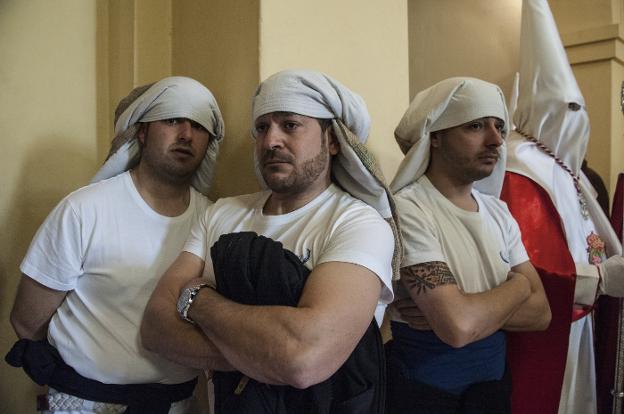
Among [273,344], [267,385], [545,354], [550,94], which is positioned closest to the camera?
[273,344]

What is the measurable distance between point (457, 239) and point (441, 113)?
41 centimetres

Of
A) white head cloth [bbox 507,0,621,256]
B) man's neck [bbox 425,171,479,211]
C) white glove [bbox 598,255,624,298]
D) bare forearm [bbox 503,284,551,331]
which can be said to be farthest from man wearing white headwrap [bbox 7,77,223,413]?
white glove [bbox 598,255,624,298]

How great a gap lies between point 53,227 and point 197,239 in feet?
1.38

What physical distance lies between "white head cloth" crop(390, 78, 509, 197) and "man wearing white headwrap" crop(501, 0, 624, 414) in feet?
1.65

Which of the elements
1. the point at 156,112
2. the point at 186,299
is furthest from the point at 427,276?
the point at 156,112

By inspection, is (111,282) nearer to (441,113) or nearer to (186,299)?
(186,299)

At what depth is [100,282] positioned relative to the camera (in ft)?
5.27

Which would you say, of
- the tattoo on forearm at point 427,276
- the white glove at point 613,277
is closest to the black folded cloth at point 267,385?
the tattoo on forearm at point 427,276

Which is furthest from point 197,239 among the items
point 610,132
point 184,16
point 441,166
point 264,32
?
point 610,132

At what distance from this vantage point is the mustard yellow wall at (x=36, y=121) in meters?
2.05

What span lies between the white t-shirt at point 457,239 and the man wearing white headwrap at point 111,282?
2.18 feet

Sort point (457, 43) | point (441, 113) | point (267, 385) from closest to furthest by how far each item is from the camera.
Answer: point (267, 385) → point (441, 113) → point (457, 43)

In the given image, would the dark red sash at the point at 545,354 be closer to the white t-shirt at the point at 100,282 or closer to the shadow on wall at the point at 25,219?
the white t-shirt at the point at 100,282

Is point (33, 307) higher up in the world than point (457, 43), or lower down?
lower down
